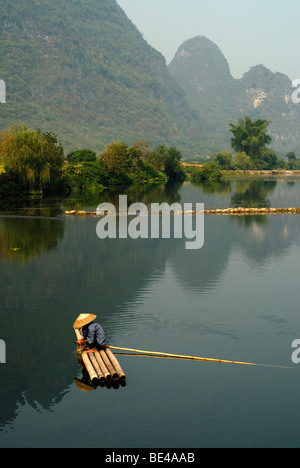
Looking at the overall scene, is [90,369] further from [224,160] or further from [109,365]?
[224,160]

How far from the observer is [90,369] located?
16.9 m

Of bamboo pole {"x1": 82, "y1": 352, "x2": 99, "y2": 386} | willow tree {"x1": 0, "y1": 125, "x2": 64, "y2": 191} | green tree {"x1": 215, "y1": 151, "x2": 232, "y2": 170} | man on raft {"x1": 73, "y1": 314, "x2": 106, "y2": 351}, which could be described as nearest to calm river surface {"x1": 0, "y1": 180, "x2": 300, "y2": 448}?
bamboo pole {"x1": 82, "y1": 352, "x2": 99, "y2": 386}

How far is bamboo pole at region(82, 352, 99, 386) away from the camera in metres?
16.6

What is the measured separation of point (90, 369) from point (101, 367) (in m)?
0.34

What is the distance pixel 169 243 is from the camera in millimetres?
41844

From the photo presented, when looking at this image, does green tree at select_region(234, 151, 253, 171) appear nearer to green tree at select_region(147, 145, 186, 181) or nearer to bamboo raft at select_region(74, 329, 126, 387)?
green tree at select_region(147, 145, 186, 181)

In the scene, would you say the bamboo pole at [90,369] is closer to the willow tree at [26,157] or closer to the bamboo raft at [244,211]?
the bamboo raft at [244,211]

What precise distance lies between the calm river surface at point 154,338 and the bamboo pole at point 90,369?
0.38 metres

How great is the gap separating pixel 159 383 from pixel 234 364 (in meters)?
2.82

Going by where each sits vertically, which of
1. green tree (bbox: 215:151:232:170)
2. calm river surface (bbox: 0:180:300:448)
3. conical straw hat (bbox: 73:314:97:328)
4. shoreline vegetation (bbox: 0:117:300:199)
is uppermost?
green tree (bbox: 215:151:232:170)

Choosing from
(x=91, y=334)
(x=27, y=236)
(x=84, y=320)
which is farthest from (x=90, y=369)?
(x=27, y=236)

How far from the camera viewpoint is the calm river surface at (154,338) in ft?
49.6

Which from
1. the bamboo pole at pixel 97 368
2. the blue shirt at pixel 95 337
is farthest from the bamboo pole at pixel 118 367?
the blue shirt at pixel 95 337

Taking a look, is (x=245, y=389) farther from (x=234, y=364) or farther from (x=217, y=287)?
(x=217, y=287)
